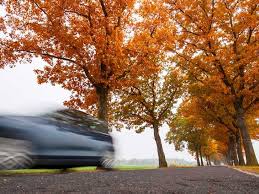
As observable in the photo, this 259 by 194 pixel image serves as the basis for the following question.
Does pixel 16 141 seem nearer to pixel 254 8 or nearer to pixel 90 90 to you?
pixel 90 90

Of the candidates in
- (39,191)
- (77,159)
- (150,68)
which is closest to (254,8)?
(150,68)

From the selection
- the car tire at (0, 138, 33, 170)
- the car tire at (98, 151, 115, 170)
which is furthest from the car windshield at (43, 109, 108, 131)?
the car tire at (0, 138, 33, 170)

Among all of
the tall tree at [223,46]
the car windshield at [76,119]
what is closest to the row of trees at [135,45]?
the tall tree at [223,46]

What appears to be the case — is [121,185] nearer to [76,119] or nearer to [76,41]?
[76,119]

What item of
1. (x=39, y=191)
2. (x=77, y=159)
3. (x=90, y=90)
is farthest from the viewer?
(x=90, y=90)

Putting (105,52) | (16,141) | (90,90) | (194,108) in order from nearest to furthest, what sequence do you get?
(16,141) < (105,52) < (90,90) < (194,108)

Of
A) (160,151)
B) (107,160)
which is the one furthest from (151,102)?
(107,160)

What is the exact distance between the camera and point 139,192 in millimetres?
5219

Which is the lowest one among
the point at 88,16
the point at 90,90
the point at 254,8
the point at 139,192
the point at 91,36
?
the point at 139,192

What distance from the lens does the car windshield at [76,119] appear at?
9391mm

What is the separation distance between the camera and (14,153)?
25.7ft

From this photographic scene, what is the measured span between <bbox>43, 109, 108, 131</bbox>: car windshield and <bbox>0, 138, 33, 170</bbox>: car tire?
1210 millimetres

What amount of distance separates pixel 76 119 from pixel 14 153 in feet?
8.96

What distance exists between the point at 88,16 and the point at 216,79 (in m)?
8.42
